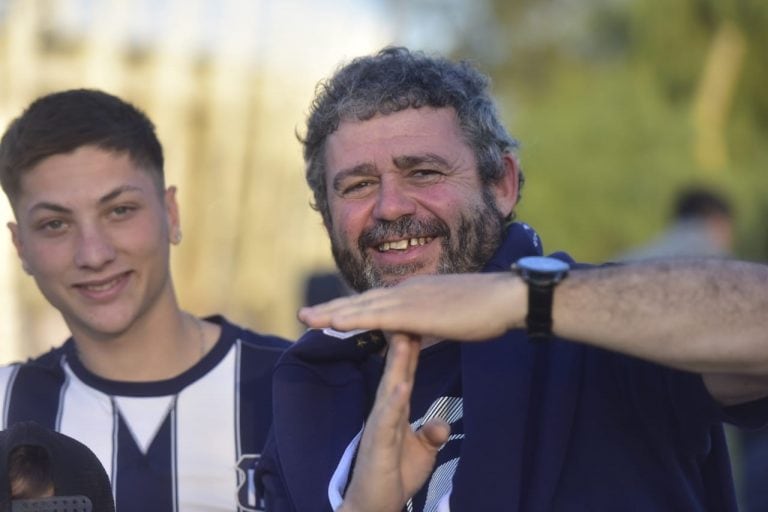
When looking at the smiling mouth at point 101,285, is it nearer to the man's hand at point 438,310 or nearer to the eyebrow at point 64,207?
the eyebrow at point 64,207

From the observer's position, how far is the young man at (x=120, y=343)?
366 centimetres

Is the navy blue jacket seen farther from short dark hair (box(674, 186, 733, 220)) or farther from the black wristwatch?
short dark hair (box(674, 186, 733, 220))

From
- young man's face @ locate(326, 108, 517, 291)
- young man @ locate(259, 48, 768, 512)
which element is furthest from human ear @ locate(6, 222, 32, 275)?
young man's face @ locate(326, 108, 517, 291)

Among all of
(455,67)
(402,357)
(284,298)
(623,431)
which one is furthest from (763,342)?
(284,298)

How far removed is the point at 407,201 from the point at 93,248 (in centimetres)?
99

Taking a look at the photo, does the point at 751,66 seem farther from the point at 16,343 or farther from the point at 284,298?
the point at 16,343

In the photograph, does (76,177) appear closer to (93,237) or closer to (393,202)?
(93,237)

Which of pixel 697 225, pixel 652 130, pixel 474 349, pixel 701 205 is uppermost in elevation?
pixel 652 130

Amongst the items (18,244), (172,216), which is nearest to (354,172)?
(172,216)

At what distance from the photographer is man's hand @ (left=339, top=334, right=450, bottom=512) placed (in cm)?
252

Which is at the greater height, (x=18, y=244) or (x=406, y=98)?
(x=406, y=98)

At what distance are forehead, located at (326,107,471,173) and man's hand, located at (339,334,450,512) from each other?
770 mm

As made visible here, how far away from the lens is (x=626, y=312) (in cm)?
245

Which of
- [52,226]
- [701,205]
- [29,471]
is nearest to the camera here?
[29,471]
